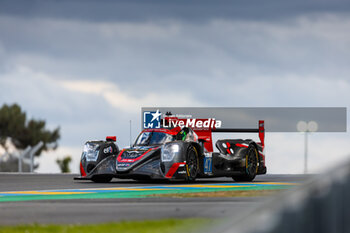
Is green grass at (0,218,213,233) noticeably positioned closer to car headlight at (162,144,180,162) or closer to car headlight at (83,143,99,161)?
car headlight at (162,144,180,162)

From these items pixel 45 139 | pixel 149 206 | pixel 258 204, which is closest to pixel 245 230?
pixel 258 204

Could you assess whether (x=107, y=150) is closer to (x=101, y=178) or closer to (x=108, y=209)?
(x=101, y=178)

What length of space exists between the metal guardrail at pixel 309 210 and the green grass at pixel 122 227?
14.9ft

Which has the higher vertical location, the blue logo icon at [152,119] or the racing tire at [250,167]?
the blue logo icon at [152,119]

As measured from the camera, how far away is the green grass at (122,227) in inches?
295

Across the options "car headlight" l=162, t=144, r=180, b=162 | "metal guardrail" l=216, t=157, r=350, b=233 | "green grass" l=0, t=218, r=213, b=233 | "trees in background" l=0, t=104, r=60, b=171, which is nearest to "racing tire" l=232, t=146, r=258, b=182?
"car headlight" l=162, t=144, r=180, b=162

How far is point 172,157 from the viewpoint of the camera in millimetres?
19516

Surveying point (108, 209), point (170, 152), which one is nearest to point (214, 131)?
point (170, 152)

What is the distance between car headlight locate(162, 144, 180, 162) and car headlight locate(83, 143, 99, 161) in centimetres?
233

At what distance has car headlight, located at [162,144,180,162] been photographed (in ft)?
64.1

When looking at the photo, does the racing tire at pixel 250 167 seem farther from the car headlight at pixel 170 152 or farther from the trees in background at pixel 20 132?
the trees in background at pixel 20 132

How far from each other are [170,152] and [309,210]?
55.8ft

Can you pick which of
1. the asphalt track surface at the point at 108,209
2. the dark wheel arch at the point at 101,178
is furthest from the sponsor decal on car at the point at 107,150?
the asphalt track surface at the point at 108,209

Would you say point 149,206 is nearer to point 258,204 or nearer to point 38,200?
point 38,200
